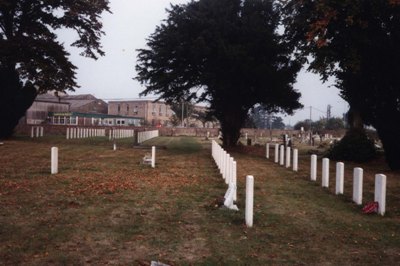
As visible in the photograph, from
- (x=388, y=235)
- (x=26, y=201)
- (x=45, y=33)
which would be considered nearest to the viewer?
(x=388, y=235)

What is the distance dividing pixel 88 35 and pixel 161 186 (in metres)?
30.5

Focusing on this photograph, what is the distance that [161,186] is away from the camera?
13.2m

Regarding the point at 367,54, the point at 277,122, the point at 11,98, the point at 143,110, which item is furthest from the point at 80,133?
the point at 277,122

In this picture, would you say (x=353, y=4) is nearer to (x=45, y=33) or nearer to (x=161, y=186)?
(x=161, y=186)

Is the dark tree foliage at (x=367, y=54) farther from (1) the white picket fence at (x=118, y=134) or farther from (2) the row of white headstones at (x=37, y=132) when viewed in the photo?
(2) the row of white headstones at (x=37, y=132)

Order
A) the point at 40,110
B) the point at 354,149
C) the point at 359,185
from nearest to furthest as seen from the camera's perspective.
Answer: the point at 359,185 < the point at 354,149 < the point at 40,110

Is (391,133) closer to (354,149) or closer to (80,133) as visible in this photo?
(354,149)

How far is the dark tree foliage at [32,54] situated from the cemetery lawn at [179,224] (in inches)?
927

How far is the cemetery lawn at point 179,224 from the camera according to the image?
6.50 meters

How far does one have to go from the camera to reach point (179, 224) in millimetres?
8406

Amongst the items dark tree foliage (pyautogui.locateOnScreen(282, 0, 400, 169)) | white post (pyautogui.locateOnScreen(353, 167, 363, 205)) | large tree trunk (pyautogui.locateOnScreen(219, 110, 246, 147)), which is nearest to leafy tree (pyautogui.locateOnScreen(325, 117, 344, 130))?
large tree trunk (pyautogui.locateOnScreen(219, 110, 246, 147))

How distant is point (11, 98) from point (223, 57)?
1955 centimetres

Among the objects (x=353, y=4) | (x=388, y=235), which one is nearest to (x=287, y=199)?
(x=388, y=235)

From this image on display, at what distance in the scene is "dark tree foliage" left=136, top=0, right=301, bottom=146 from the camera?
94.0 ft
